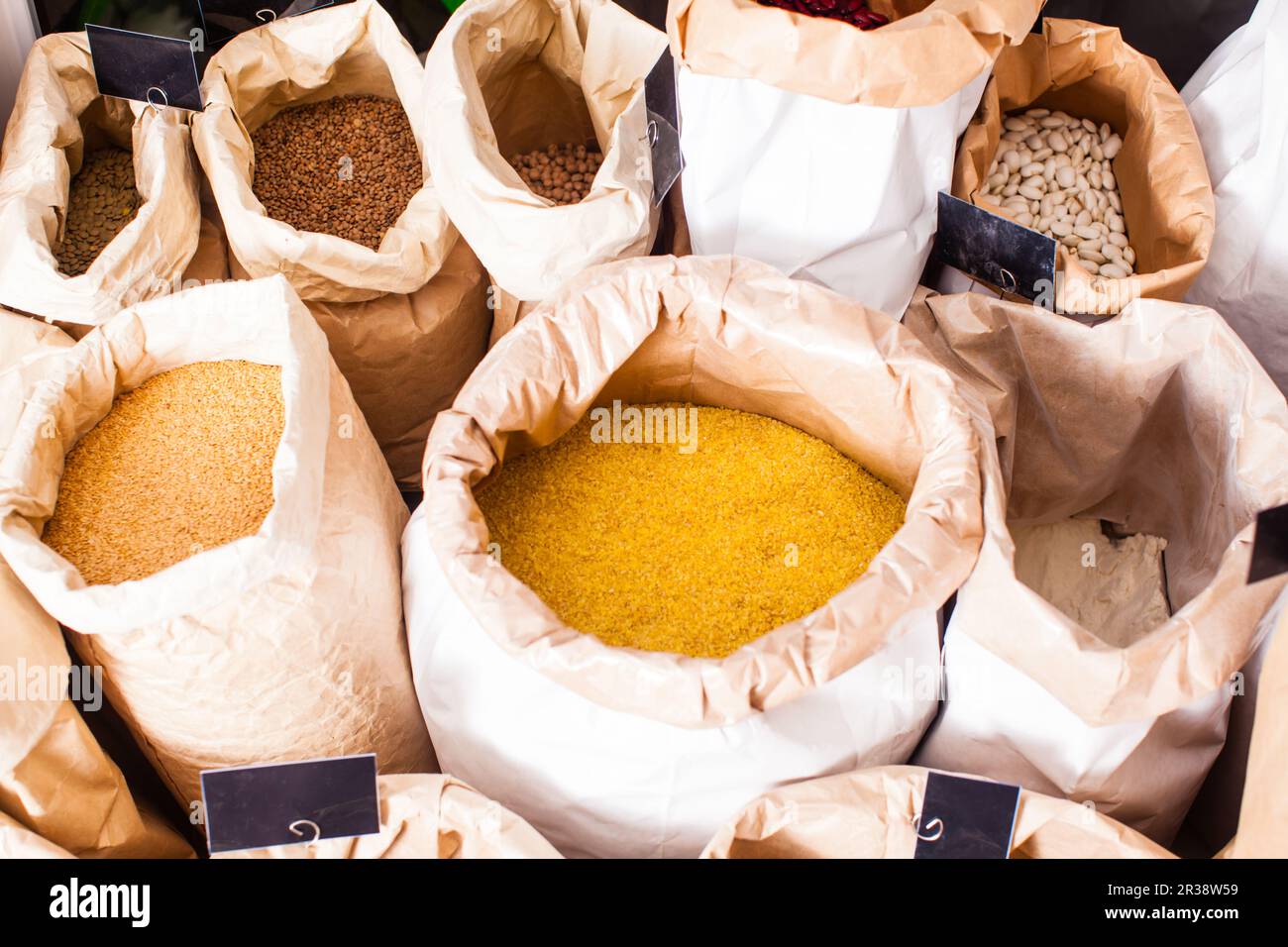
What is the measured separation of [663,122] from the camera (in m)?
1.13

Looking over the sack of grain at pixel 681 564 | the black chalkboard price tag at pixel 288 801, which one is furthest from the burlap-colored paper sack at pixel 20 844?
the sack of grain at pixel 681 564

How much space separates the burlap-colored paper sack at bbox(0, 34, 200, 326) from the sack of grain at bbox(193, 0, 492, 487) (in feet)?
0.17

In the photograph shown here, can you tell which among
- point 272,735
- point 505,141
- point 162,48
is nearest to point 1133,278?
point 505,141

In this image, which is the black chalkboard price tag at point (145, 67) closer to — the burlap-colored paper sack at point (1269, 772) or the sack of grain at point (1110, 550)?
the sack of grain at point (1110, 550)

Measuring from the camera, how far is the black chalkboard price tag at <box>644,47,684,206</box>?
1.12 meters

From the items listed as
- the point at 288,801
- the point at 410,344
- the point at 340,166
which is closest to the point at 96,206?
the point at 340,166

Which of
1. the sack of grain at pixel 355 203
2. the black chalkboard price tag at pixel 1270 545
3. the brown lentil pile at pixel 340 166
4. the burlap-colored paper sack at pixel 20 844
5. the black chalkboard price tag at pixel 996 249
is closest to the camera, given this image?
the black chalkboard price tag at pixel 1270 545

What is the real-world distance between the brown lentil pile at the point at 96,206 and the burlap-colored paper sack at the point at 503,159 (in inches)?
16.4

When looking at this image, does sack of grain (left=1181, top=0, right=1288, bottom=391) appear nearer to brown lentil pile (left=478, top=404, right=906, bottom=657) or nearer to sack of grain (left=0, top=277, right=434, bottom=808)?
brown lentil pile (left=478, top=404, right=906, bottom=657)

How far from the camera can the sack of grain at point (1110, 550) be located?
2.77ft

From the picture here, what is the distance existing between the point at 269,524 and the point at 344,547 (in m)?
0.11

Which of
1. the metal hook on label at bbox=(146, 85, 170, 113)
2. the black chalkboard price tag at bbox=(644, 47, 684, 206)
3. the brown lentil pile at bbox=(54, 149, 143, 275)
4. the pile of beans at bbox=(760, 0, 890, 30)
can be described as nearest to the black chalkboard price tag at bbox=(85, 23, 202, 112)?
the metal hook on label at bbox=(146, 85, 170, 113)

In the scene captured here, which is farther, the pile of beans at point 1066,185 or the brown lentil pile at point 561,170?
the brown lentil pile at point 561,170

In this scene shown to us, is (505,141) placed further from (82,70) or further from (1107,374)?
(1107,374)
